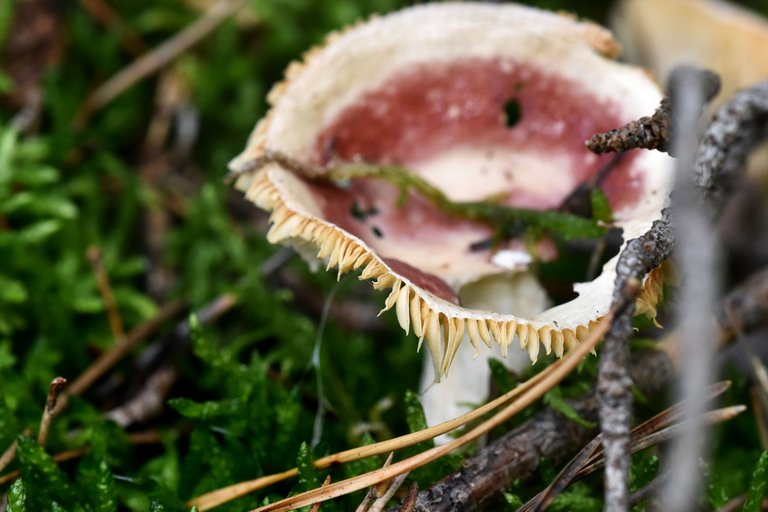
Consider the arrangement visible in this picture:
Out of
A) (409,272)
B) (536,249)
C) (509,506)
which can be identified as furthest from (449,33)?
(509,506)

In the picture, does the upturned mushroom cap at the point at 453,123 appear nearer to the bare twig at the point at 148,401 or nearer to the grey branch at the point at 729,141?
the grey branch at the point at 729,141

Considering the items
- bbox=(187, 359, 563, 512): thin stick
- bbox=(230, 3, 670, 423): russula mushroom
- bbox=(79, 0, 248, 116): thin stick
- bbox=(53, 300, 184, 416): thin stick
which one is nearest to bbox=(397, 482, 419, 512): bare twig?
bbox=(187, 359, 563, 512): thin stick

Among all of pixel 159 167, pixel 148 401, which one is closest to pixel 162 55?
pixel 159 167

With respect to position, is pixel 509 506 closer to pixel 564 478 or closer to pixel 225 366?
pixel 564 478

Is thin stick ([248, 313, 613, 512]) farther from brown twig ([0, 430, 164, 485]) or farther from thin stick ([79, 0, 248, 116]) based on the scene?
thin stick ([79, 0, 248, 116])

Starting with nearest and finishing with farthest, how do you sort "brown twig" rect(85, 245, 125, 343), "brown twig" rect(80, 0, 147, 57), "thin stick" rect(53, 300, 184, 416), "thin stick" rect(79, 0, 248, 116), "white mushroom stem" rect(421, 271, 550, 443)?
"white mushroom stem" rect(421, 271, 550, 443) → "thin stick" rect(53, 300, 184, 416) → "brown twig" rect(85, 245, 125, 343) → "thin stick" rect(79, 0, 248, 116) → "brown twig" rect(80, 0, 147, 57)

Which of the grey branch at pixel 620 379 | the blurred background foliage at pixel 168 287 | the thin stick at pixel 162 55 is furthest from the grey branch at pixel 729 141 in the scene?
the thin stick at pixel 162 55
